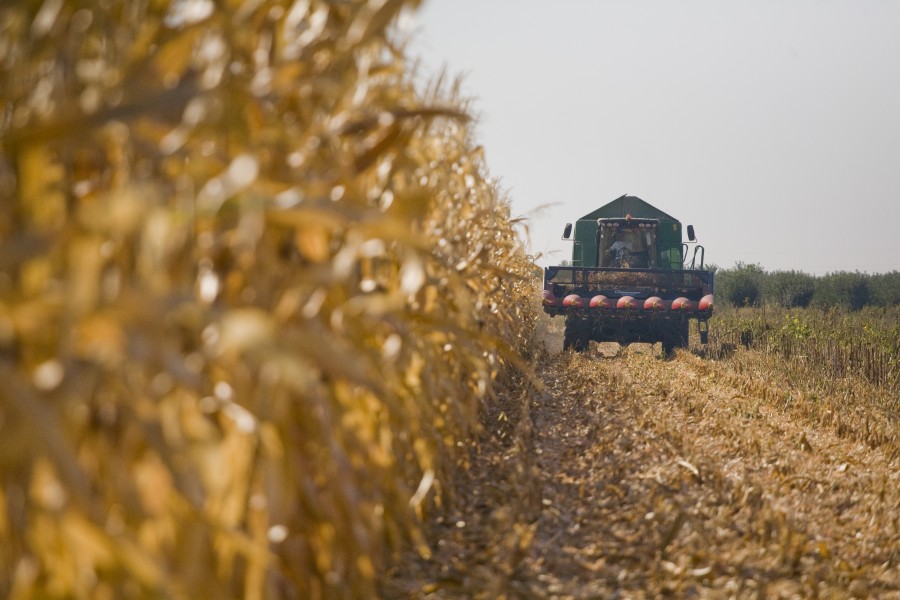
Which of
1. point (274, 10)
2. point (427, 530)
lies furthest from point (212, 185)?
point (427, 530)

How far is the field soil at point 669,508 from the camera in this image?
2.65 metres

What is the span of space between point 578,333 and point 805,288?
28568 mm

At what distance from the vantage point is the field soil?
2.65 metres

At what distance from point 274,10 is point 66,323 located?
3.48ft

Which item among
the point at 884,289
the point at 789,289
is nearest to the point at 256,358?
the point at 789,289

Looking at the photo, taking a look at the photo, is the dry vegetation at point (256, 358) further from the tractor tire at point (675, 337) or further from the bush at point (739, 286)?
the bush at point (739, 286)

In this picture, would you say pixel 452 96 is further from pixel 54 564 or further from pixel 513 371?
pixel 513 371

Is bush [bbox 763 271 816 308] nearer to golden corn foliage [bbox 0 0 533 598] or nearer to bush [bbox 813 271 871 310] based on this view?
bush [bbox 813 271 871 310]

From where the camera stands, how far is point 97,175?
1.53 meters

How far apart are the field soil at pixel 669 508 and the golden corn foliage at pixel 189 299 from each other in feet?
2.54

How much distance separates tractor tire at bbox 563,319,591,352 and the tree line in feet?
83.9

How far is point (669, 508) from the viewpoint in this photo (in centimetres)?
335

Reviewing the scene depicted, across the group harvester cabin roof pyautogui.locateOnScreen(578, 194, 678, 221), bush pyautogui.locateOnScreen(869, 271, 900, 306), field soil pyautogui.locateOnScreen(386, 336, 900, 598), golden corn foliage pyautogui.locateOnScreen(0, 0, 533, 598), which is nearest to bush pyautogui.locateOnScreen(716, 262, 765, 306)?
bush pyautogui.locateOnScreen(869, 271, 900, 306)

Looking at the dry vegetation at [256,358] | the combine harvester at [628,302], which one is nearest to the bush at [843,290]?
the combine harvester at [628,302]
